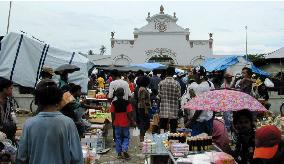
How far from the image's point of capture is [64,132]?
159 inches

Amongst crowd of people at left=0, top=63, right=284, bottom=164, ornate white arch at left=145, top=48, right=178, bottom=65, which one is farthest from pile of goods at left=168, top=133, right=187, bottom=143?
ornate white arch at left=145, top=48, right=178, bottom=65

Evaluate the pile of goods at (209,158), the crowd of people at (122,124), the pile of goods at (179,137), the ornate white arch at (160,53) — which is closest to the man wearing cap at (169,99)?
the crowd of people at (122,124)

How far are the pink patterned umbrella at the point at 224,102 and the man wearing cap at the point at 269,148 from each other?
1854mm

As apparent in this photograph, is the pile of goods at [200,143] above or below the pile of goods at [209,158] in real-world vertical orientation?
above

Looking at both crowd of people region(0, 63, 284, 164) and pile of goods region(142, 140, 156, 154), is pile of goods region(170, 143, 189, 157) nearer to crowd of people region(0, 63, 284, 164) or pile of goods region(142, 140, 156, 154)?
crowd of people region(0, 63, 284, 164)

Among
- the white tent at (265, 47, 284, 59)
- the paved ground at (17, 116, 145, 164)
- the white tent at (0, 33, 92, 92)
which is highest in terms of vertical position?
the white tent at (265, 47, 284, 59)

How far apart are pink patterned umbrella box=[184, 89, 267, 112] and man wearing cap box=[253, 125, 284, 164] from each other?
6.08 feet

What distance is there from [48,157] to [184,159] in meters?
2.20

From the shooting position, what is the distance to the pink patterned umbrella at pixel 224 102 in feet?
19.8

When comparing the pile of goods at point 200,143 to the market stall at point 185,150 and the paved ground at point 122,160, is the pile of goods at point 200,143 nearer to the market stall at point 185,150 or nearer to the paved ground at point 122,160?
the market stall at point 185,150

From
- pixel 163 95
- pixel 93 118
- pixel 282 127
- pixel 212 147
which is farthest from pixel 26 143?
pixel 93 118

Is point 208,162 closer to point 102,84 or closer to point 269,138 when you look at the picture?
point 269,138

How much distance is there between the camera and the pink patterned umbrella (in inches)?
237

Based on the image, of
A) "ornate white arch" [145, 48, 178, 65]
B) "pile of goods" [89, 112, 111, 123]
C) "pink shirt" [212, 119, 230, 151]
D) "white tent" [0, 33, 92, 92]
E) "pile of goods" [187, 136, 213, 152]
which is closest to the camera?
"pile of goods" [187, 136, 213, 152]
